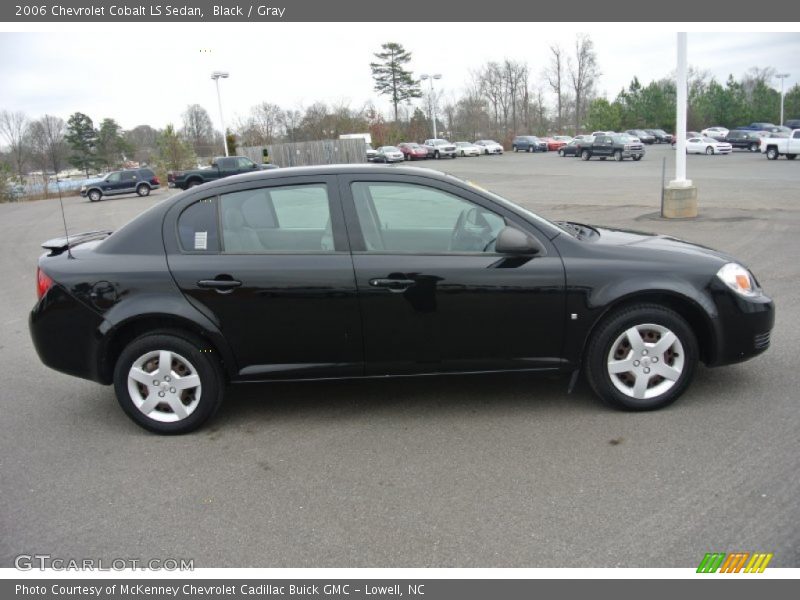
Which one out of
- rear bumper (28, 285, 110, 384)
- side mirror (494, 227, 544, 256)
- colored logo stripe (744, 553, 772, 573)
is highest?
side mirror (494, 227, 544, 256)

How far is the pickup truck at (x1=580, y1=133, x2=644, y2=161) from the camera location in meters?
44.1

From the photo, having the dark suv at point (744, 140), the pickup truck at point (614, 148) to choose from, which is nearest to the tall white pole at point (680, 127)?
the pickup truck at point (614, 148)

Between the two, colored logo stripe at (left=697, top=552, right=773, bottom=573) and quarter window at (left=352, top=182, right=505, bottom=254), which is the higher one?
quarter window at (left=352, top=182, right=505, bottom=254)

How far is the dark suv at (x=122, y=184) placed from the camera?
35719 mm

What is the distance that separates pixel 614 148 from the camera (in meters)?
45.2

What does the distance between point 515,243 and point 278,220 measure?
5.16ft

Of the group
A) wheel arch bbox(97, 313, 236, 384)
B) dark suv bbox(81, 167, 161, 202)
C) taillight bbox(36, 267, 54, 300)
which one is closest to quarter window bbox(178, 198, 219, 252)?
wheel arch bbox(97, 313, 236, 384)

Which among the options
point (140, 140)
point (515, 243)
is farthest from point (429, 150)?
point (515, 243)

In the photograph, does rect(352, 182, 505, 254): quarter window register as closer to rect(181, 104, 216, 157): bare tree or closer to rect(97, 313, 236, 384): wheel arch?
rect(97, 313, 236, 384): wheel arch

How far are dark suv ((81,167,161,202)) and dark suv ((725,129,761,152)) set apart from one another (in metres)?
41.6

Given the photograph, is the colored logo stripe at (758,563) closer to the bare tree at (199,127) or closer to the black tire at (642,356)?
the black tire at (642,356)

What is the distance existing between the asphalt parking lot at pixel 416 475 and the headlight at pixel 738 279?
0.71 meters

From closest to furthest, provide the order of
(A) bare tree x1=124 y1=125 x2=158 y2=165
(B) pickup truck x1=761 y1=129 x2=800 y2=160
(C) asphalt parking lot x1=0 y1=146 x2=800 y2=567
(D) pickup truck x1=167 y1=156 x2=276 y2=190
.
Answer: (C) asphalt parking lot x1=0 y1=146 x2=800 y2=567, (D) pickup truck x1=167 y1=156 x2=276 y2=190, (B) pickup truck x1=761 y1=129 x2=800 y2=160, (A) bare tree x1=124 y1=125 x2=158 y2=165

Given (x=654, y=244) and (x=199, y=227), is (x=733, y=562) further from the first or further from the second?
(x=199, y=227)
